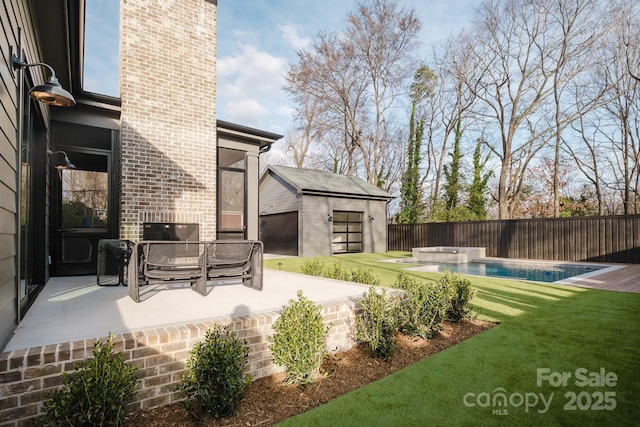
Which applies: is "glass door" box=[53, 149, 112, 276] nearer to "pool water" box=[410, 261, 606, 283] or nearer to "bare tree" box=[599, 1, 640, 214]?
"pool water" box=[410, 261, 606, 283]

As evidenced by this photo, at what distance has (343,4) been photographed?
2067 centimetres

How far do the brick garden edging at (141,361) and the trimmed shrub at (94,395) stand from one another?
9cm

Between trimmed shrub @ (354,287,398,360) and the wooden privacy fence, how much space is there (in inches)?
515

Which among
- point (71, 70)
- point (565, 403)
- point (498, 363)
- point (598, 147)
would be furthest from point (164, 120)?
point (598, 147)

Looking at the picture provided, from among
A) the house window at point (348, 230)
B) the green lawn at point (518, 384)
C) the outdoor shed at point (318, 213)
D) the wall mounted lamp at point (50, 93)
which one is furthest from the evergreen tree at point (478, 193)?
the wall mounted lamp at point (50, 93)

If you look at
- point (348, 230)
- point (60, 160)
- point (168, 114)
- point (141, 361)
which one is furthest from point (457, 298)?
point (348, 230)

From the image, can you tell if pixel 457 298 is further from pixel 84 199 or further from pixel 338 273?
pixel 84 199

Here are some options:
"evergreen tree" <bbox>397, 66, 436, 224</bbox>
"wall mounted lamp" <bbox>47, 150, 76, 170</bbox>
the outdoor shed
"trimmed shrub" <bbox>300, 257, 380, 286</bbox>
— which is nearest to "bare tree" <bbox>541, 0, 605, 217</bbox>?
"evergreen tree" <bbox>397, 66, 436, 224</bbox>

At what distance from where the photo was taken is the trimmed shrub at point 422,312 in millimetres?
3801

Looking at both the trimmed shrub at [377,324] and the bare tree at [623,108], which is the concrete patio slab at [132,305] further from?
the bare tree at [623,108]

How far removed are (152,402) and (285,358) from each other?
3.21 ft

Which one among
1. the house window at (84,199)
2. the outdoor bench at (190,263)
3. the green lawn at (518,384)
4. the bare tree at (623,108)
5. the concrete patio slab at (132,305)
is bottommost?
the green lawn at (518,384)

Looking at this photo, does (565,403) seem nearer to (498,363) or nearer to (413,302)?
(498,363)

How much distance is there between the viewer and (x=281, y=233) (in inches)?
711
